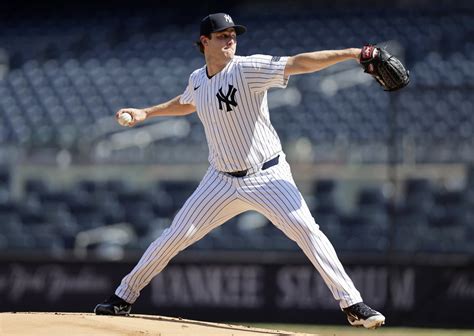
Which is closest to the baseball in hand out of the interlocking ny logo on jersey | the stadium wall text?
the interlocking ny logo on jersey

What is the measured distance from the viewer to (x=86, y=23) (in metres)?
16.7

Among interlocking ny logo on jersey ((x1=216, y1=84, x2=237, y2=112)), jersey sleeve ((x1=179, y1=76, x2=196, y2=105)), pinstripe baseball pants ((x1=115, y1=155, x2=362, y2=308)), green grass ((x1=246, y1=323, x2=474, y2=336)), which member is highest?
jersey sleeve ((x1=179, y1=76, x2=196, y2=105))

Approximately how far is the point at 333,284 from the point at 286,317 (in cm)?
370

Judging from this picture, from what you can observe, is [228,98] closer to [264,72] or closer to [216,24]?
[264,72]

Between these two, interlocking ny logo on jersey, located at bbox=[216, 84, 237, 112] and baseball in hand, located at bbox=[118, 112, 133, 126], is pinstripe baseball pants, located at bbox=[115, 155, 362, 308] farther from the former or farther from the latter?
baseball in hand, located at bbox=[118, 112, 133, 126]

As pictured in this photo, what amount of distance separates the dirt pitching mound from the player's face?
149 centimetres

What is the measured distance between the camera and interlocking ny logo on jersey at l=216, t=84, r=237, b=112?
5.41 meters

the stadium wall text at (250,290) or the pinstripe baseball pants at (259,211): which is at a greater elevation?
the pinstripe baseball pants at (259,211)

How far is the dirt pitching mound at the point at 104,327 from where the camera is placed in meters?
5.16

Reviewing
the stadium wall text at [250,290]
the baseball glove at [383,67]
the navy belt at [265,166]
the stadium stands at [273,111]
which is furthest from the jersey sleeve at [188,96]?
the stadium stands at [273,111]

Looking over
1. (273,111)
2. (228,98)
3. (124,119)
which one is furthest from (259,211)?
(273,111)

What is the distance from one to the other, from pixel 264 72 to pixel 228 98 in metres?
0.26

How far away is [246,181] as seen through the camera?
5480 millimetres

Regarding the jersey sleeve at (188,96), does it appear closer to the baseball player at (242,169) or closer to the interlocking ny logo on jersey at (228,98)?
the baseball player at (242,169)
